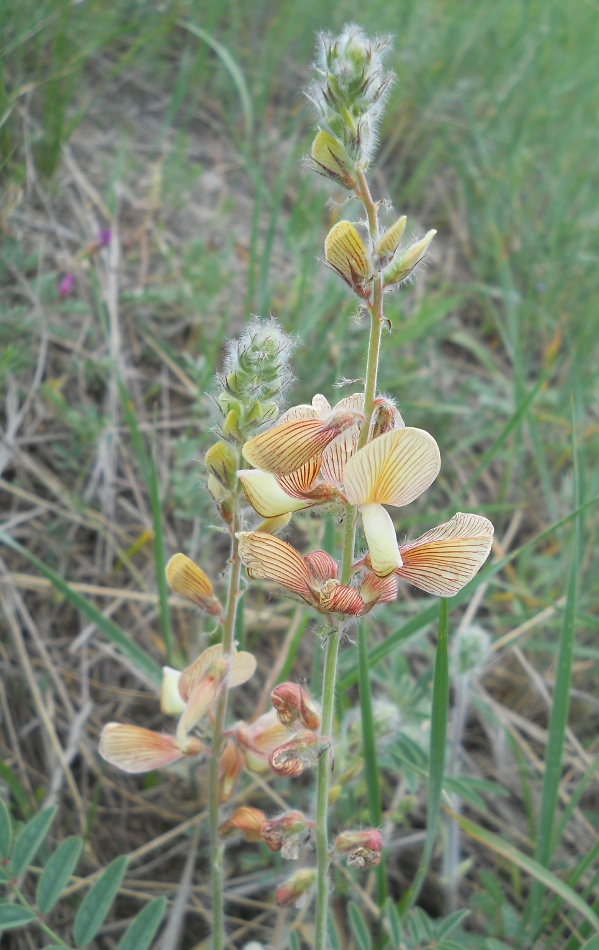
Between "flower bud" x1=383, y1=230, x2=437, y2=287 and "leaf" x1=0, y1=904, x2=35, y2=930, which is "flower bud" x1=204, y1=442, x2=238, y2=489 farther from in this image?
"leaf" x1=0, y1=904, x2=35, y2=930

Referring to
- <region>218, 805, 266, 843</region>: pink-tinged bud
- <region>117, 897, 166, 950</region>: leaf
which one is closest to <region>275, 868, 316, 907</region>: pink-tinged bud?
<region>218, 805, 266, 843</region>: pink-tinged bud

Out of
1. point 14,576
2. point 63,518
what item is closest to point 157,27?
point 63,518

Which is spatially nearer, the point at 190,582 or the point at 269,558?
the point at 269,558

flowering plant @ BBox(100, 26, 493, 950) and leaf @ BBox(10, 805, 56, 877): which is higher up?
flowering plant @ BBox(100, 26, 493, 950)

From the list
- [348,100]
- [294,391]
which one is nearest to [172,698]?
[348,100]

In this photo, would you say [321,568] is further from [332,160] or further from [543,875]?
[543,875]

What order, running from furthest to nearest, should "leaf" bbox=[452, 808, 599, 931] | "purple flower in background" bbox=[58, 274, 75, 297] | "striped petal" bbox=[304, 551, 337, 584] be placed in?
"purple flower in background" bbox=[58, 274, 75, 297] → "leaf" bbox=[452, 808, 599, 931] → "striped petal" bbox=[304, 551, 337, 584]

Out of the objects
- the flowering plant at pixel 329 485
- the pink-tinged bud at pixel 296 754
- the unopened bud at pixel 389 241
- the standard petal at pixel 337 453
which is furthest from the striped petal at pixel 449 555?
the unopened bud at pixel 389 241
